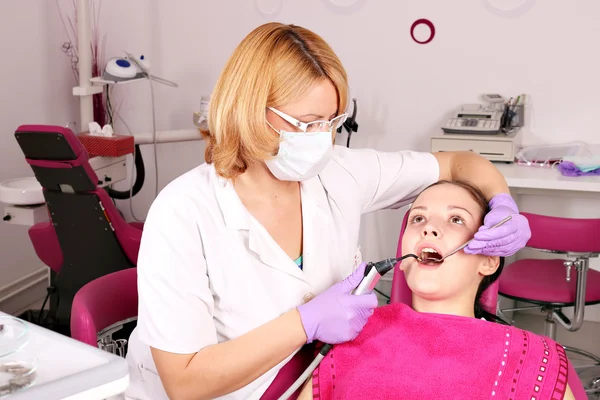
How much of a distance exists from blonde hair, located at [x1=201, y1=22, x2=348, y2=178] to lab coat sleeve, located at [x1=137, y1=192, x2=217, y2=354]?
0.15 metres

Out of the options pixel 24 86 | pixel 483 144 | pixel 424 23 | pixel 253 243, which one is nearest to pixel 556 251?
pixel 483 144

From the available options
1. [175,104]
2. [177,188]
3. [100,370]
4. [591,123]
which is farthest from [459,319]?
[175,104]

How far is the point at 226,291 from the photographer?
131cm

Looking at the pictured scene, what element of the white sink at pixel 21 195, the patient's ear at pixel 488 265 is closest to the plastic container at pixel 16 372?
the patient's ear at pixel 488 265

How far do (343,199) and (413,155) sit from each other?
0.22m

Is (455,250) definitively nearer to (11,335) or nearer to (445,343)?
(445,343)

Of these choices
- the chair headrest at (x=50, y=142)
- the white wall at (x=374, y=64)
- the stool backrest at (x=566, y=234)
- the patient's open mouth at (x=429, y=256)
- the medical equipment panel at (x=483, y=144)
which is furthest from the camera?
the white wall at (x=374, y=64)

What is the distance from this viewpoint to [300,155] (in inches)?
52.5

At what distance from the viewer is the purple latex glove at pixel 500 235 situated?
4.42ft

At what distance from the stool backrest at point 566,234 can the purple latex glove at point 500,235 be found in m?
0.66

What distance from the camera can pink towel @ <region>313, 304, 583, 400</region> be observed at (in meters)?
1.24

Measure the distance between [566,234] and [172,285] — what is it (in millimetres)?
1274

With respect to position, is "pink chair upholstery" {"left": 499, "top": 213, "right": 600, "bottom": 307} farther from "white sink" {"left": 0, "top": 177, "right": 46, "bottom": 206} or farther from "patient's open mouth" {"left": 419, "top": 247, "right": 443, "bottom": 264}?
"white sink" {"left": 0, "top": 177, "right": 46, "bottom": 206}

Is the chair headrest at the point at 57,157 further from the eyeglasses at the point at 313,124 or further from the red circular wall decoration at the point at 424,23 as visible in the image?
the red circular wall decoration at the point at 424,23
